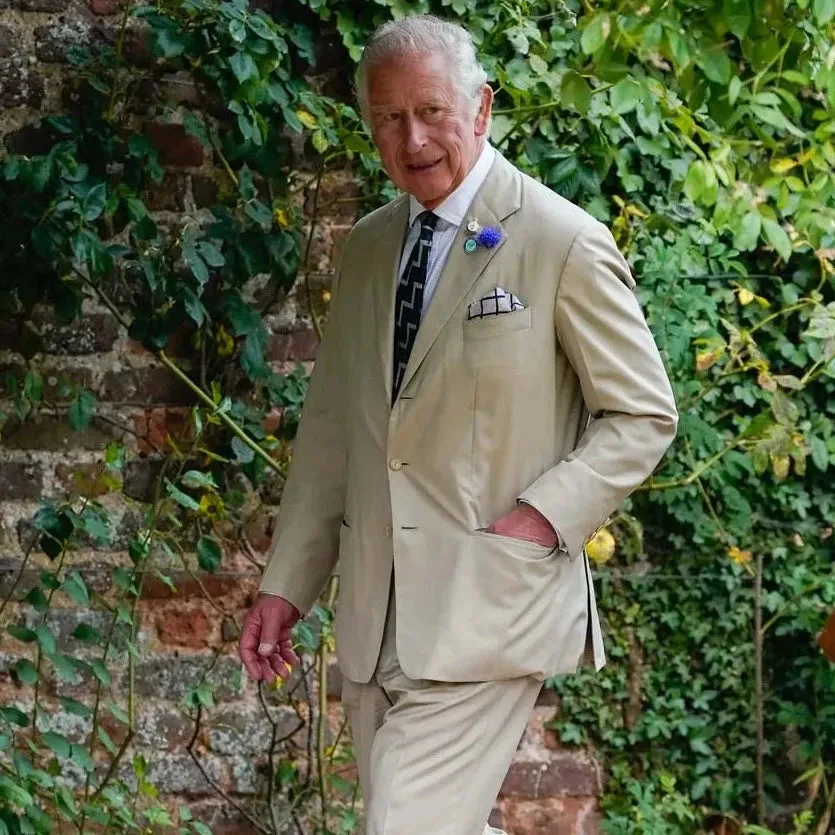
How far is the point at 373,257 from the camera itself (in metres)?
2.73

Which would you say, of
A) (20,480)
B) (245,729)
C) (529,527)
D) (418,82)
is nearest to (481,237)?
(418,82)

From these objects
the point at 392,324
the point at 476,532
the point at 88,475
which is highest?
the point at 392,324

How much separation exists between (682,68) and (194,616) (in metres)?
2.17

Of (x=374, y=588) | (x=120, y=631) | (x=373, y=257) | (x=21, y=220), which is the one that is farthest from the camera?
(x=120, y=631)

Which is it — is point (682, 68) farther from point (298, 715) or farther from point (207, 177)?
point (298, 715)

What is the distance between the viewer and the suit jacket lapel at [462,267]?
252cm

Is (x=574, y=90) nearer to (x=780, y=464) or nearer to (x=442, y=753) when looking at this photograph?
(x=442, y=753)

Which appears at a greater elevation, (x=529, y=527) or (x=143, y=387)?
(x=529, y=527)

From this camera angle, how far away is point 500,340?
2480mm

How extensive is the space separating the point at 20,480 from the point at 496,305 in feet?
5.97

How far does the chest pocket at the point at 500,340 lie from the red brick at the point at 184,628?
1742 millimetres

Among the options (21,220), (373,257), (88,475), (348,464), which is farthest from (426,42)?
(88,475)

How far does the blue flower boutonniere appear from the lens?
8.32ft

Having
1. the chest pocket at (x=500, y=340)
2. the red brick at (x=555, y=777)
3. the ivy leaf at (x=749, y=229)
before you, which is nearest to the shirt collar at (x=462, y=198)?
the chest pocket at (x=500, y=340)
